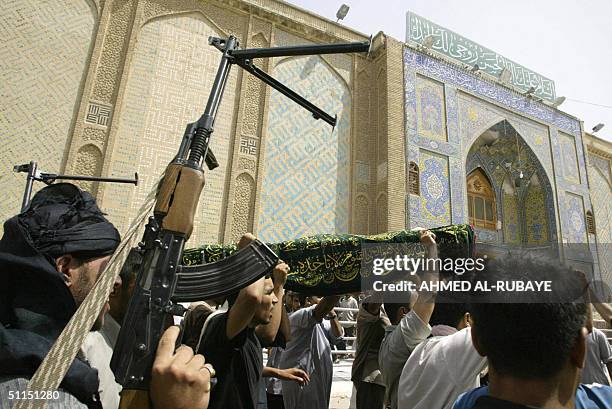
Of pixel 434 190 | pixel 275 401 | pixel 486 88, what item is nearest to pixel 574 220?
pixel 486 88

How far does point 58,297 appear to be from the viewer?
981mm

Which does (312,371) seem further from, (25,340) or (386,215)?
(386,215)

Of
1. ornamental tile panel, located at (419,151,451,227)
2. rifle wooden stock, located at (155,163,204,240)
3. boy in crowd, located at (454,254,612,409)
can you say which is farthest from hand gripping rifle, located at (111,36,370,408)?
ornamental tile panel, located at (419,151,451,227)

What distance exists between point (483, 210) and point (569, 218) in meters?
2.42

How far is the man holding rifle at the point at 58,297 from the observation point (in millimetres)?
827

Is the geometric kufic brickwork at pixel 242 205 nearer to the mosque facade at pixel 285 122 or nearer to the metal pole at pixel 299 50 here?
the mosque facade at pixel 285 122

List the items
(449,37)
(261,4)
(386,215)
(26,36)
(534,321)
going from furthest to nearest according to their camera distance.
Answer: (449,37), (261,4), (386,215), (26,36), (534,321)

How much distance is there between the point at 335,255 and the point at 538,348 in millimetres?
3135

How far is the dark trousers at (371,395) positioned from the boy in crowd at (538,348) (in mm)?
2237

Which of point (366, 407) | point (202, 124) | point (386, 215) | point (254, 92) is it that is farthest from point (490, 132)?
point (202, 124)

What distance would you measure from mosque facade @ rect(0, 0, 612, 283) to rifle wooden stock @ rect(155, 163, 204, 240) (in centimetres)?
637

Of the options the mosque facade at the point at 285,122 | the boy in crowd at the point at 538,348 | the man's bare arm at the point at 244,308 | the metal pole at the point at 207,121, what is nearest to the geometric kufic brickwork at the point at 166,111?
the mosque facade at the point at 285,122

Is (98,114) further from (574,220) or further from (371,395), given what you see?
(574,220)

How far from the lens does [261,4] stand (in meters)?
9.54
